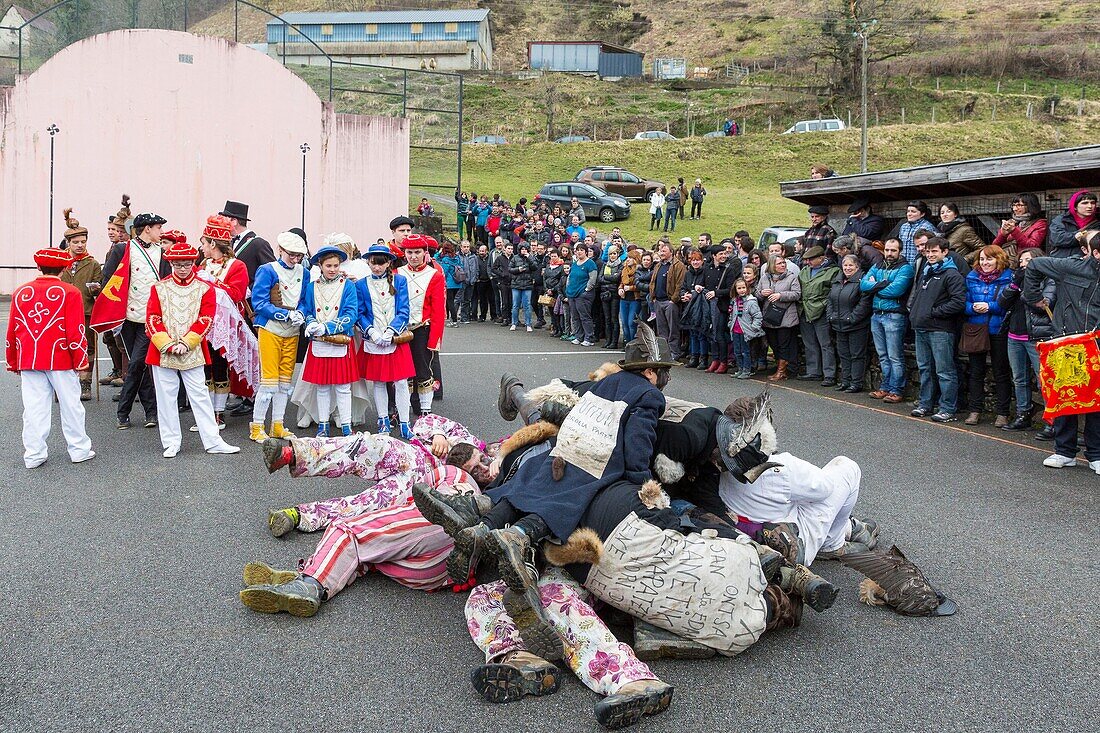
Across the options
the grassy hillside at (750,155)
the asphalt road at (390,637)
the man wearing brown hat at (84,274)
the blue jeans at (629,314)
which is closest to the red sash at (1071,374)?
the asphalt road at (390,637)

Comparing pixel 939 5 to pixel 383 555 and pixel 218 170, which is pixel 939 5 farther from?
pixel 383 555

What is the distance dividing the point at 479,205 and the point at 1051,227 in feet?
69.5

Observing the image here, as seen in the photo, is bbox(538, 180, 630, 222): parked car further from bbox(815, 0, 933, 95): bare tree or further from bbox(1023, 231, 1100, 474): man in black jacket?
bbox(1023, 231, 1100, 474): man in black jacket

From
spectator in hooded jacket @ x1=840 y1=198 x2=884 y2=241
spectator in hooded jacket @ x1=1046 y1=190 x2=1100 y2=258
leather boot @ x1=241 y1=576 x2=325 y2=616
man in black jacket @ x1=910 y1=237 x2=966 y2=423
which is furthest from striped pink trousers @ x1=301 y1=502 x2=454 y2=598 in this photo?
spectator in hooded jacket @ x1=840 y1=198 x2=884 y2=241

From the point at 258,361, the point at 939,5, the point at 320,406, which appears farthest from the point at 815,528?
the point at 939,5

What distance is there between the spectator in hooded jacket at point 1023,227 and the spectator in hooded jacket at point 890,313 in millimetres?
1064

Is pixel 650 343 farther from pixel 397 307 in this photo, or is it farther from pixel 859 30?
pixel 859 30

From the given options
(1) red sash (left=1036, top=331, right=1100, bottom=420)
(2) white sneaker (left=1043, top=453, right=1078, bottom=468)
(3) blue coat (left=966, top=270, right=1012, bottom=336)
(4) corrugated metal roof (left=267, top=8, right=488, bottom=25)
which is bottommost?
(2) white sneaker (left=1043, top=453, right=1078, bottom=468)

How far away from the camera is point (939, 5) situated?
83688mm

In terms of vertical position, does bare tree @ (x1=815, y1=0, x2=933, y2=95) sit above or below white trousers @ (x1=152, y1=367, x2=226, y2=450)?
above

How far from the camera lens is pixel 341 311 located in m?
8.51

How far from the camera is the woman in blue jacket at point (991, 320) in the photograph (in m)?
9.65

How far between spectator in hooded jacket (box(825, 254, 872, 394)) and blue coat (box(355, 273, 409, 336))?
19.3ft

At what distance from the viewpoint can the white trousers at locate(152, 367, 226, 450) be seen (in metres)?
8.12
